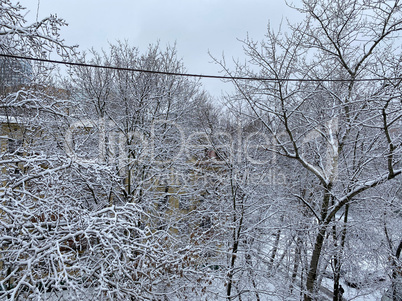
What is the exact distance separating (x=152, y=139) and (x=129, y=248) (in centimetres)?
575

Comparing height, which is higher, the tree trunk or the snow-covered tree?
the snow-covered tree

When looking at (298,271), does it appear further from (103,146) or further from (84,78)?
(84,78)

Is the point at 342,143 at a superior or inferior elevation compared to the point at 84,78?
inferior

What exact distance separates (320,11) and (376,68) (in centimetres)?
200

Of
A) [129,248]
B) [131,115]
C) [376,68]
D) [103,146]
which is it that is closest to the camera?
[129,248]

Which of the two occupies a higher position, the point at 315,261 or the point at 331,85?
the point at 331,85

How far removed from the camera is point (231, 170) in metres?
8.88

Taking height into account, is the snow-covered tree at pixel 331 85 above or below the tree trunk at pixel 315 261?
above

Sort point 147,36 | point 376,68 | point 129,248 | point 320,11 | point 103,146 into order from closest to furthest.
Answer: point 129,248 < point 376,68 < point 320,11 < point 103,146 < point 147,36

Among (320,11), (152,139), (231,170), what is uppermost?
(320,11)

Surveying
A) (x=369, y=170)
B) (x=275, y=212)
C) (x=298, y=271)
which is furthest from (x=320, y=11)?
(x=298, y=271)

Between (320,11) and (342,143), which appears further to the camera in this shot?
(342,143)

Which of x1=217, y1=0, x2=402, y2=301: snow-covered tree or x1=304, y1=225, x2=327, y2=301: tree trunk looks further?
x1=304, y1=225, x2=327, y2=301: tree trunk

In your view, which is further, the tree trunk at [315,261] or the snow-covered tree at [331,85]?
Result: the tree trunk at [315,261]
